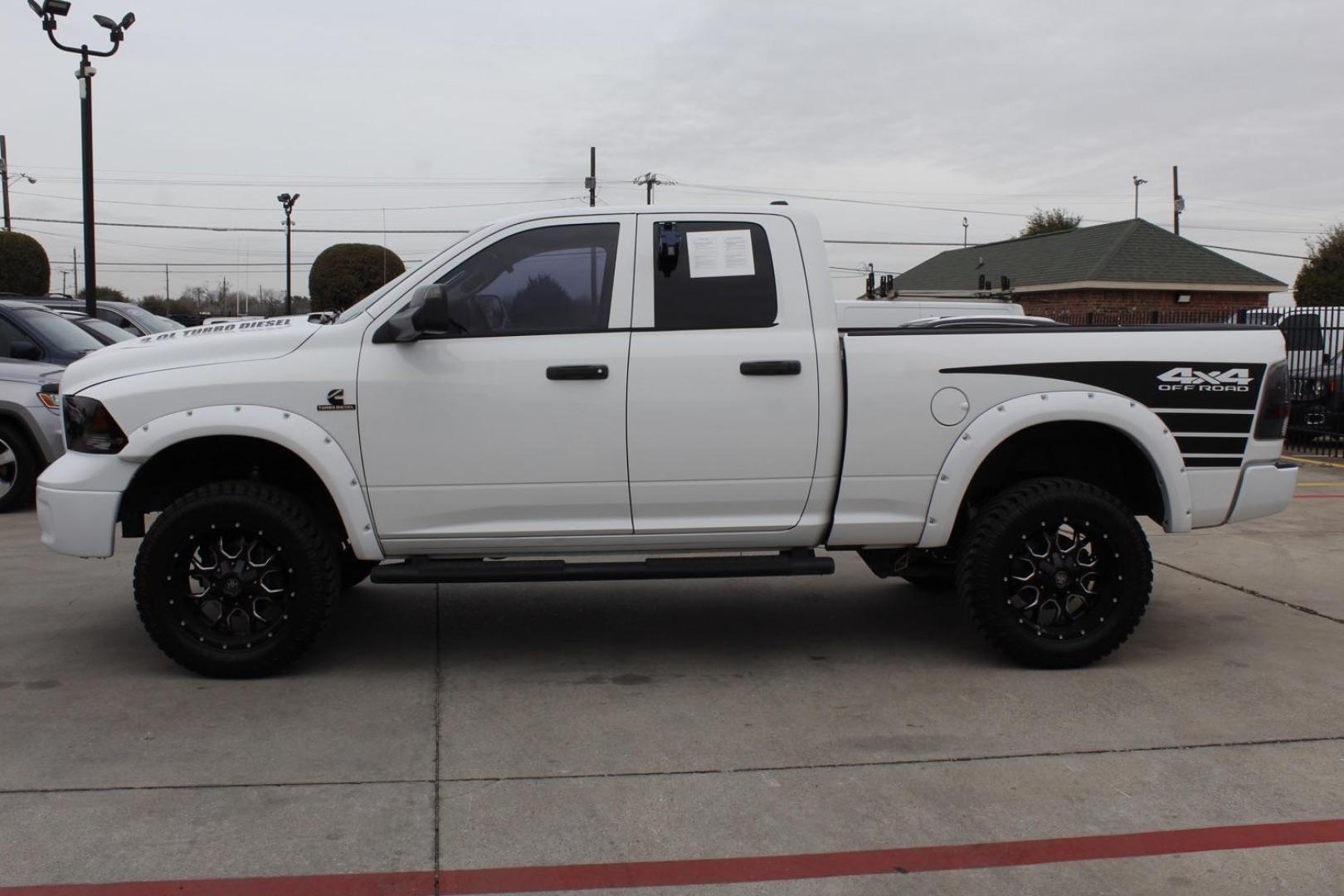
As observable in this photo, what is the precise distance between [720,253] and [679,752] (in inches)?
88.8

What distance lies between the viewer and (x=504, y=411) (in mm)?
5008

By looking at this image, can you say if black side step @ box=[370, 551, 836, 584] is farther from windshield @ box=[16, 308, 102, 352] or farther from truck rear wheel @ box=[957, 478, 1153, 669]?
windshield @ box=[16, 308, 102, 352]

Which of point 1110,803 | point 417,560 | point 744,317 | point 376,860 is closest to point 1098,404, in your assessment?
point 744,317

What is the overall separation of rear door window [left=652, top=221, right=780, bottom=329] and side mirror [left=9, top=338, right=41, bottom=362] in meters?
7.20

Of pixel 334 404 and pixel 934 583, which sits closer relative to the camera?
pixel 334 404

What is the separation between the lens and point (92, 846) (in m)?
3.54

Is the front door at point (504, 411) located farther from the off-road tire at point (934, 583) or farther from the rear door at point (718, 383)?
the off-road tire at point (934, 583)

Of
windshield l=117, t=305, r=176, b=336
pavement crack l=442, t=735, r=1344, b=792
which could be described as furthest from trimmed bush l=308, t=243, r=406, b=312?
pavement crack l=442, t=735, r=1344, b=792

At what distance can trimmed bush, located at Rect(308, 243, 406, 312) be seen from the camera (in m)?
40.6

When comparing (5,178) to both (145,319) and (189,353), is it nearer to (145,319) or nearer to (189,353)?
(145,319)

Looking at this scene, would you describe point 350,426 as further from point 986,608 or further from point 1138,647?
point 1138,647

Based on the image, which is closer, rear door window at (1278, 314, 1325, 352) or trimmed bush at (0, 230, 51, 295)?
rear door window at (1278, 314, 1325, 352)

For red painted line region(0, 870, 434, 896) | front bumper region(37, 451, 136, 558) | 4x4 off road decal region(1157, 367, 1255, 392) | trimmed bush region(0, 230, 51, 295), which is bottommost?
red painted line region(0, 870, 434, 896)

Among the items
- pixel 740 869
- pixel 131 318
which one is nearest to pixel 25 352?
pixel 131 318
